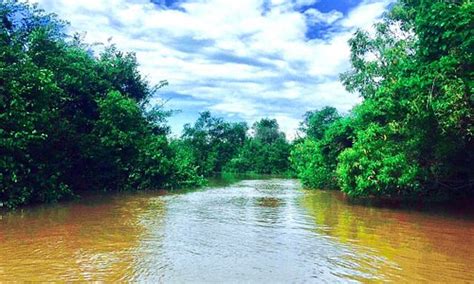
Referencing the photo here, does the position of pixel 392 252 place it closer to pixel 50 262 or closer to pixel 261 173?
pixel 50 262

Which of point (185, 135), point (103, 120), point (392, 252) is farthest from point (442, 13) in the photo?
point (185, 135)

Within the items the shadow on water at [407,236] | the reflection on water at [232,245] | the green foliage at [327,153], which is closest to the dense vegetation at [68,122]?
the reflection on water at [232,245]

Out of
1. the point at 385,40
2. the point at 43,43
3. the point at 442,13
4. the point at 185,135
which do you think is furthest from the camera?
the point at 185,135

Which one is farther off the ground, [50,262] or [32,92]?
[32,92]

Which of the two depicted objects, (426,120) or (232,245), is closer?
(232,245)

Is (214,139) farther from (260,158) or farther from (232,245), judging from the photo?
(232,245)

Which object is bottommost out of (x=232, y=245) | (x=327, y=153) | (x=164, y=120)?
(x=232, y=245)

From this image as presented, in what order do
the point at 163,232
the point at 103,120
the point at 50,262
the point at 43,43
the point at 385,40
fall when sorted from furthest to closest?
the point at 385,40, the point at 103,120, the point at 43,43, the point at 163,232, the point at 50,262

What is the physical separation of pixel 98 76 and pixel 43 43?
5609mm

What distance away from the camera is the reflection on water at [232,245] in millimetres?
5754

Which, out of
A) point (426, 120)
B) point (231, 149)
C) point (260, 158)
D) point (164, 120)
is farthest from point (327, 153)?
point (231, 149)

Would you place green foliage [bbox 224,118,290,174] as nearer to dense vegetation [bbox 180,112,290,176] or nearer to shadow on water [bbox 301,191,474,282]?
dense vegetation [bbox 180,112,290,176]

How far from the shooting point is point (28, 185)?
42.2 feet

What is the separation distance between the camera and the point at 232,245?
25.1 ft
